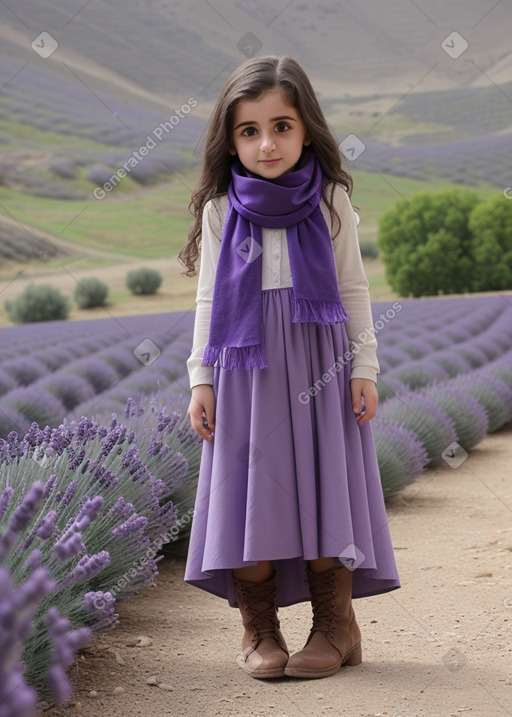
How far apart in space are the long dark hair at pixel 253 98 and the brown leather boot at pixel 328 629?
791 millimetres

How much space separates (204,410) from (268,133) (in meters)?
0.62

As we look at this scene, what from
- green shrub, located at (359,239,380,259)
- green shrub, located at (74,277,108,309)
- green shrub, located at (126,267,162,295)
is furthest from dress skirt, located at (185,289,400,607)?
green shrub, located at (359,239,380,259)

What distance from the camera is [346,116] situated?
24.4m

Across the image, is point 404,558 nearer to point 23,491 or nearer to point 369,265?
point 23,491

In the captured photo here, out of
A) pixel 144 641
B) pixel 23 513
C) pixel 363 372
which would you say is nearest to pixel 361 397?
pixel 363 372

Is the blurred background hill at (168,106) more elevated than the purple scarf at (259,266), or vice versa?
the blurred background hill at (168,106)

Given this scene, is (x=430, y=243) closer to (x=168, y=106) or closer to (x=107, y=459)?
(x=168, y=106)

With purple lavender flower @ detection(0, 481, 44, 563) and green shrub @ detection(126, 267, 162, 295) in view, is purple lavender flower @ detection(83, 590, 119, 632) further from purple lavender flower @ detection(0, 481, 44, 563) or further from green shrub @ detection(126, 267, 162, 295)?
green shrub @ detection(126, 267, 162, 295)

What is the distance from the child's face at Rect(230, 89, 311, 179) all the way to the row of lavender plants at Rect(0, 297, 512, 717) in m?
0.78

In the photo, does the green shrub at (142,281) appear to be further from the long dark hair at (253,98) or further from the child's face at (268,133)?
the child's face at (268,133)

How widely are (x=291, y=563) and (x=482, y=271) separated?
679 inches

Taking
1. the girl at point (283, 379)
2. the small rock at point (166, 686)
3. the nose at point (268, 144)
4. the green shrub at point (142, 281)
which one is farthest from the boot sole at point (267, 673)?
the green shrub at point (142, 281)

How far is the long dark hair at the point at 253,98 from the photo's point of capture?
202 centimetres

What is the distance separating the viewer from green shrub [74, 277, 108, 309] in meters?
21.4
